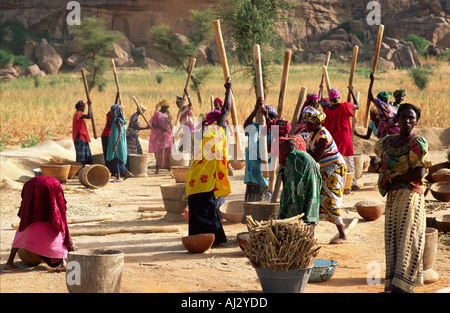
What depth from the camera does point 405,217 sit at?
4.34 m

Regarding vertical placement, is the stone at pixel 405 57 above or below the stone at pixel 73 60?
above

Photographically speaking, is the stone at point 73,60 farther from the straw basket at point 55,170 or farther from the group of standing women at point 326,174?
the group of standing women at point 326,174

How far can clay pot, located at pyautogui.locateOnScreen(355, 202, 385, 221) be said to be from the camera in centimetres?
746

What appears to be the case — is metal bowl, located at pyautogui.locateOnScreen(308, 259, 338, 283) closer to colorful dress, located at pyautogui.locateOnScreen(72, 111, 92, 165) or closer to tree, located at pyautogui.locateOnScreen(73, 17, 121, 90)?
colorful dress, located at pyautogui.locateOnScreen(72, 111, 92, 165)

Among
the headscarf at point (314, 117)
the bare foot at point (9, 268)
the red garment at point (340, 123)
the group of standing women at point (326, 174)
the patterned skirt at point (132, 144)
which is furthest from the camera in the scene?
the patterned skirt at point (132, 144)

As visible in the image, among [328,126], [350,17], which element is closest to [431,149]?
[328,126]

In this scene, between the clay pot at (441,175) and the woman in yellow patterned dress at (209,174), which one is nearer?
the woman in yellow patterned dress at (209,174)

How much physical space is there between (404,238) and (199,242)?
220 centimetres

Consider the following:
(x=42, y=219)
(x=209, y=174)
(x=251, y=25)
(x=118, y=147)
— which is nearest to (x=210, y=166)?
(x=209, y=174)

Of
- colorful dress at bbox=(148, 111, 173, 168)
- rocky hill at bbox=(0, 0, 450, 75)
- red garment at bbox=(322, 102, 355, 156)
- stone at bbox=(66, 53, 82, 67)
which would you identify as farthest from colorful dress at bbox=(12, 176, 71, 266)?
rocky hill at bbox=(0, 0, 450, 75)

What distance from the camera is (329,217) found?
20.1 ft

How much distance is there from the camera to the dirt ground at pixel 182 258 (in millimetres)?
4832

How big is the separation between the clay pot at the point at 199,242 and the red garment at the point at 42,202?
50.4 inches

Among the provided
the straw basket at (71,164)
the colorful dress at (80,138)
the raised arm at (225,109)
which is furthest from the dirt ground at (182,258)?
the colorful dress at (80,138)
